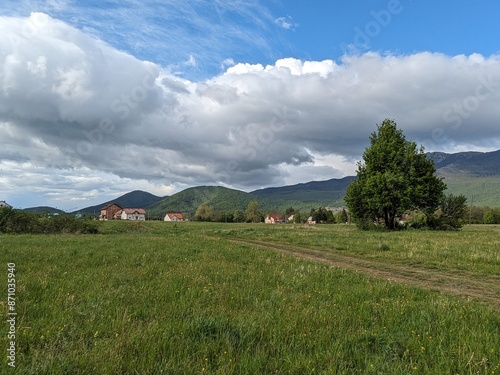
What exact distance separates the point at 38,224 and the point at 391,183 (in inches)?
1940

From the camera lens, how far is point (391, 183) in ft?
149

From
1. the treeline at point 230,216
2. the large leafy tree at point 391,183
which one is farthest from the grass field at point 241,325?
the treeline at point 230,216

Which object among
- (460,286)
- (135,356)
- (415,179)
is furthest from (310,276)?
(415,179)

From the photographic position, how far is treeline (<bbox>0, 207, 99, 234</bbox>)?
136ft

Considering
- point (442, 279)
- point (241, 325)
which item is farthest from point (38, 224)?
point (442, 279)

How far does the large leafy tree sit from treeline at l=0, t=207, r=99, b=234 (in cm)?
4034

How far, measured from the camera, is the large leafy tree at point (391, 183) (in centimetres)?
4562

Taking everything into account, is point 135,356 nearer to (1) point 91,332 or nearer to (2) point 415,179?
(1) point 91,332

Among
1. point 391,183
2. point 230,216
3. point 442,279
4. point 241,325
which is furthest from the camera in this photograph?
point 230,216

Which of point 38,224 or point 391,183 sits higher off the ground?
point 391,183

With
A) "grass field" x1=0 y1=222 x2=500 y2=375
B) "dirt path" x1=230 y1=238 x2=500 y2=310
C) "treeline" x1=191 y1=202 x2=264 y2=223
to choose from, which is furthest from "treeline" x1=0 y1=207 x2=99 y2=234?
"treeline" x1=191 y1=202 x2=264 y2=223

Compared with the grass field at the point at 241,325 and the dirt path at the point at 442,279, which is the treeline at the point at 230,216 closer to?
the dirt path at the point at 442,279

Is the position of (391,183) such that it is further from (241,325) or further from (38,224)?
(38,224)

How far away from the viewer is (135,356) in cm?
449
